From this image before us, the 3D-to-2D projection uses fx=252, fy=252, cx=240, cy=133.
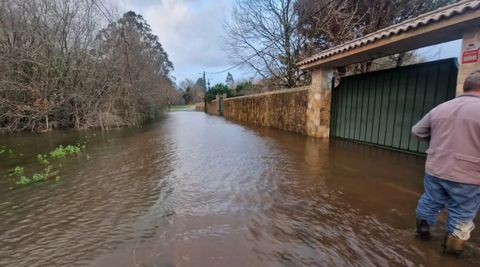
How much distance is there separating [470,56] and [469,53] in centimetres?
6

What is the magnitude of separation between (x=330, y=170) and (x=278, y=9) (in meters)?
13.6

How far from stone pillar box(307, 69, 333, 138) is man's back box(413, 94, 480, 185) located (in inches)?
253

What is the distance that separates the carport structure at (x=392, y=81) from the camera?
13.8ft

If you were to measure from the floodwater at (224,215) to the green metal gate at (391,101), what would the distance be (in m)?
0.92

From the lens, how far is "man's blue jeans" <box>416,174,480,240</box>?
2.09m

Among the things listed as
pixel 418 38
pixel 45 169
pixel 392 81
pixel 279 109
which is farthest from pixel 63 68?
pixel 418 38

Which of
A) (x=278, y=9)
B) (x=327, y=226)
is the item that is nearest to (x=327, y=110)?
(x=327, y=226)

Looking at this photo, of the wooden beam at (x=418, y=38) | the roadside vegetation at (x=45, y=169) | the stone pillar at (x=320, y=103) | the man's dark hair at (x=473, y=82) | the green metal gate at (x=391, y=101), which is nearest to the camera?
the man's dark hair at (x=473, y=82)

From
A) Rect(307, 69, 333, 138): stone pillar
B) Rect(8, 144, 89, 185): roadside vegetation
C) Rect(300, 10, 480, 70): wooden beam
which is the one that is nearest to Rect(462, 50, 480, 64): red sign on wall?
Rect(300, 10, 480, 70): wooden beam

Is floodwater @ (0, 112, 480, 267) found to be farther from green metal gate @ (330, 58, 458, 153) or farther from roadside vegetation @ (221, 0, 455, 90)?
roadside vegetation @ (221, 0, 455, 90)

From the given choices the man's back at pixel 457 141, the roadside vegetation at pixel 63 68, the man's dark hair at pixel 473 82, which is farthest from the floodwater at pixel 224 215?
the roadside vegetation at pixel 63 68

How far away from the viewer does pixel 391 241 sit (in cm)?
252

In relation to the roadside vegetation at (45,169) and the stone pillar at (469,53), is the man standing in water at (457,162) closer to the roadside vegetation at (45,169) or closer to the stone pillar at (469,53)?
the stone pillar at (469,53)

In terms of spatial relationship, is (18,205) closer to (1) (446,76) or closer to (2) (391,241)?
(2) (391,241)
